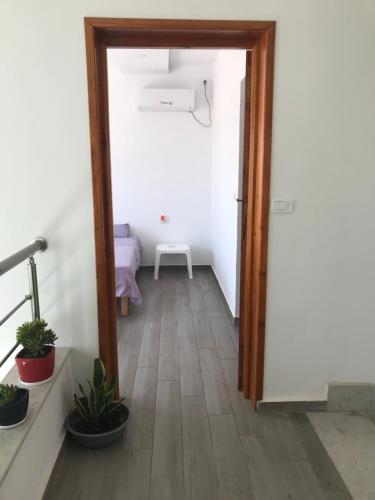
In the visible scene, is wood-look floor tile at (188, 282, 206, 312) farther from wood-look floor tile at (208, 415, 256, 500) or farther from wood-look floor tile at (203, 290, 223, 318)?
wood-look floor tile at (208, 415, 256, 500)

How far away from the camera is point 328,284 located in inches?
86.4

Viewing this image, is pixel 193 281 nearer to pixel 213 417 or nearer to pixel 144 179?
pixel 144 179

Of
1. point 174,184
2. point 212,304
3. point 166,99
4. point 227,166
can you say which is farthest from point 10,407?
point 166,99

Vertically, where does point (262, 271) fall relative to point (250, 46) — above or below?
below

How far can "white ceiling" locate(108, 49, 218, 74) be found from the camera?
4121 millimetres

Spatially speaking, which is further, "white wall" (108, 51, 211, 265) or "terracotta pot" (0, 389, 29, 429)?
"white wall" (108, 51, 211, 265)

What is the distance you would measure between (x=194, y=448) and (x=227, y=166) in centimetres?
268

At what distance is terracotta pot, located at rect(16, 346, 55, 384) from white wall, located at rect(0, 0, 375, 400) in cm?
33

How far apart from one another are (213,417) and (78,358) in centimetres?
81

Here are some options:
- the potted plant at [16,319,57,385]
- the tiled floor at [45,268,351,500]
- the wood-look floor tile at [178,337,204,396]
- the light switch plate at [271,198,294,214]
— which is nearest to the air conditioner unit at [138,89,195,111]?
the wood-look floor tile at [178,337,204,396]

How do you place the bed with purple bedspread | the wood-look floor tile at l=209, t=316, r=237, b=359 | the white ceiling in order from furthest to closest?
1. the white ceiling
2. the bed with purple bedspread
3. the wood-look floor tile at l=209, t=316, r=237, b=359

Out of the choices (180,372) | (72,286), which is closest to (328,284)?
(180,372)

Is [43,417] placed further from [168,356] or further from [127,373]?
[168,356]

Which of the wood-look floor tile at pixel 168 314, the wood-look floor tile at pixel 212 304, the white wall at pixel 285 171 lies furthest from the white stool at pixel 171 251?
the white wall at pixel 285 171
